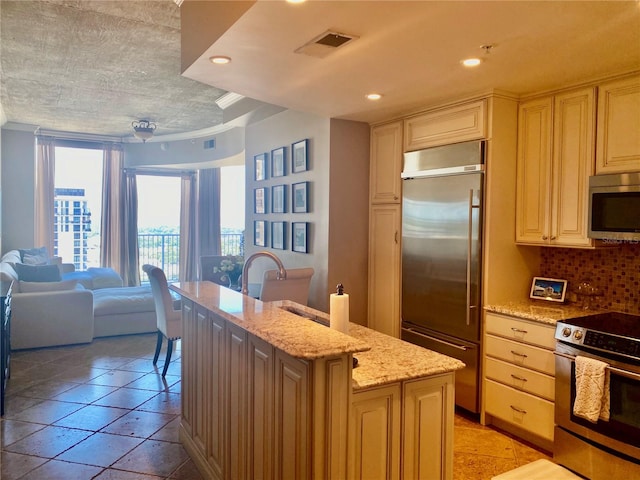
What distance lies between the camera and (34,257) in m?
7.17

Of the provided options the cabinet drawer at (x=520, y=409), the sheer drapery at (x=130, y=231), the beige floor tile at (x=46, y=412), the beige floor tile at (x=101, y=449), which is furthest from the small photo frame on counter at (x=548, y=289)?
the sheer drapery at (x=130, y=231)

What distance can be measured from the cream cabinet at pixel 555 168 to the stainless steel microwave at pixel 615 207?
0.34 ft

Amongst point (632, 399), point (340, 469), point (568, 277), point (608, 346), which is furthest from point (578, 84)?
point (340, 469)

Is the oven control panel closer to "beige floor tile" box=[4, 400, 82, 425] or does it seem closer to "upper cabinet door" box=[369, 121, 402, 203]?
"upper cabinet door" box=[369, 121, 402, 203]

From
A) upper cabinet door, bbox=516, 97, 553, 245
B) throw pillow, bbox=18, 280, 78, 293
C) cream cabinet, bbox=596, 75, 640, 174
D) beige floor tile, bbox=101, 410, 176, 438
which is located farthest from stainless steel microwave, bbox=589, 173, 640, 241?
throw pillow, bbox=18, 280, 78, 293

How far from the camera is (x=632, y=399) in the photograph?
7.76ft

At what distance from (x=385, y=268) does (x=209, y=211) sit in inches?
250

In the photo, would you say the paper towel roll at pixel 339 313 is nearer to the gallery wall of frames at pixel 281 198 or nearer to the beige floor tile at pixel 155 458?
the beige floor tile at pixel 155 458

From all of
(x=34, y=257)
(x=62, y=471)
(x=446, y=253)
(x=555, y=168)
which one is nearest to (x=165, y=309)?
(x=62, y=471)

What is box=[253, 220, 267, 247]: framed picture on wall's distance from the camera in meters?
5.52

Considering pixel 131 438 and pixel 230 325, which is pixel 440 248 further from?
pixel 131 438

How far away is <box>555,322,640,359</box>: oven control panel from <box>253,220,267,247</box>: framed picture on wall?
3.52m

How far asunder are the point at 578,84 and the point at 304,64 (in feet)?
5.88

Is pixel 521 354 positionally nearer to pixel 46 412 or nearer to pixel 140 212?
pixel 46 412
